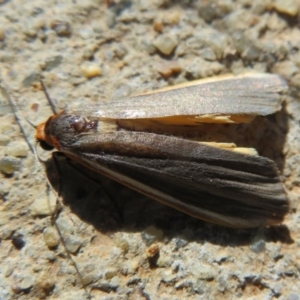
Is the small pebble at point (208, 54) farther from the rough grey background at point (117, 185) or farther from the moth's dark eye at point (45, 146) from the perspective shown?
the moth's dark eye at point (45, 146)

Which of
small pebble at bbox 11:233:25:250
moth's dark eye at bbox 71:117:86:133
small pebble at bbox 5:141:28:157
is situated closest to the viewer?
small pebble at bbox 11:233:25:250

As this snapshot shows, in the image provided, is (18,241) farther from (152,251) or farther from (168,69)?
(168,69)

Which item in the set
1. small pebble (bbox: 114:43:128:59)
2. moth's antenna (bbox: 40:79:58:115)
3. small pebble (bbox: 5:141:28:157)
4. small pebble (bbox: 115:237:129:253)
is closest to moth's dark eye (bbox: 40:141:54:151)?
small pebble (bbox: 5:141:28:157)

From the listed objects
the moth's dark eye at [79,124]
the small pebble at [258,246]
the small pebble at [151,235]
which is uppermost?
the moth's dark eye at [79,124]

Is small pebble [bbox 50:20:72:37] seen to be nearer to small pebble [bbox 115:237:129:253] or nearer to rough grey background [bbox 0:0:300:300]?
rough grey background [bbox 0:0:300:300]

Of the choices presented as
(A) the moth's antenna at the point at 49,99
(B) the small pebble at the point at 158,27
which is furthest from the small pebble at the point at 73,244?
(B) the small pebble at the point at 158,27

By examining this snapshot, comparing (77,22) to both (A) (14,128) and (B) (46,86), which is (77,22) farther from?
(A) (14,128)

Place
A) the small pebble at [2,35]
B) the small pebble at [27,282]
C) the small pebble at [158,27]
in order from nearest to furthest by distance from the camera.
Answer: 1. the small pebble at [27,282]
2. the small pebble at [2,35]
3. the small pebble at [158,27]
